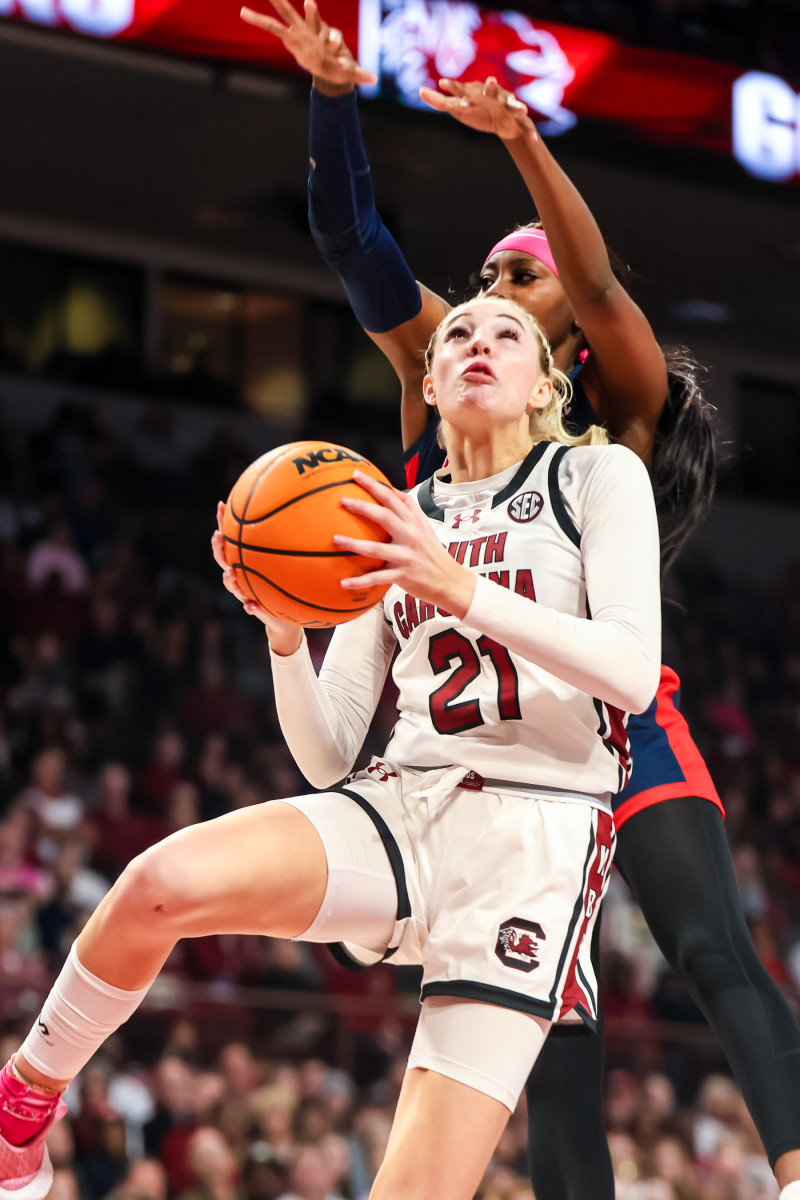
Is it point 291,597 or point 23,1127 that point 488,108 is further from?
point 23,1127

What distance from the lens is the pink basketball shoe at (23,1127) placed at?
Result: 7.74 feet

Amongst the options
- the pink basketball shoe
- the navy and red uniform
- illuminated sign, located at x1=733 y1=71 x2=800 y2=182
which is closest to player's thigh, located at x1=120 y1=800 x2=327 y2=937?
the pink basketball shoe

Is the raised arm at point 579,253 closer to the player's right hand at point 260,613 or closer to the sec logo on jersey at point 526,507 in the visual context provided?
the sec logo on jersey at point 526,507

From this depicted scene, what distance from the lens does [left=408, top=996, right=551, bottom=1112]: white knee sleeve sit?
2.28 meters

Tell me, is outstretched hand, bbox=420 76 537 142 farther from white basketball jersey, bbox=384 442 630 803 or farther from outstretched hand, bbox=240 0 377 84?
white basketball jersey, bbox=384 442 630 803

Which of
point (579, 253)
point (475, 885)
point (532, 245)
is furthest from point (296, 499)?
point (532, 245)

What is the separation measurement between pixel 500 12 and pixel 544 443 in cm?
521

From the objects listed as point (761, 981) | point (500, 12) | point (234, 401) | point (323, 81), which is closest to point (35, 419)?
point (234, 401)

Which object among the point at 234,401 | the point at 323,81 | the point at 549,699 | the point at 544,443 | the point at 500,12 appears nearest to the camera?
the point at 549,699

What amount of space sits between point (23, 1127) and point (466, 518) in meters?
1.24

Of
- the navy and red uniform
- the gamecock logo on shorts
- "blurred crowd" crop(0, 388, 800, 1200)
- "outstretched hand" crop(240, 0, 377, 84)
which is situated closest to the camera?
the gamecock logo on shorts

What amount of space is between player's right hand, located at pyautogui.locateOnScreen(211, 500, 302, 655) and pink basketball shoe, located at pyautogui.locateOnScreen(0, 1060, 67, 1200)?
815 millimetres

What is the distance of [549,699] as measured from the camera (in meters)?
2.45

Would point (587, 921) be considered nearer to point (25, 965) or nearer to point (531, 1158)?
point (531, 1158)
